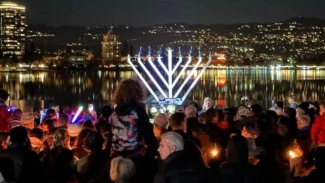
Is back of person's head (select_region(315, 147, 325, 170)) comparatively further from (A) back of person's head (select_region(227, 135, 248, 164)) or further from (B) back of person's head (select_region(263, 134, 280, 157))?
(B) back of person's head (select_region(263, 134, 280, 157))

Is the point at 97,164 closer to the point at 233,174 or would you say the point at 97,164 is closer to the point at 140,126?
the point at 140,126

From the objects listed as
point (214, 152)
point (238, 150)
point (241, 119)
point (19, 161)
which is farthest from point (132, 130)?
point (241, 119)

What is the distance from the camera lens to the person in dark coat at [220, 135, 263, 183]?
5.89m

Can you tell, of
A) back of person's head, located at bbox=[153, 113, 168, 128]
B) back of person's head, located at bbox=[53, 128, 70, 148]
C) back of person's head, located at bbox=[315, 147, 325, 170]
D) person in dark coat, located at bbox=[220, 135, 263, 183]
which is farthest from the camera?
back of person's head, located at bbox=[153, 113, 168, 128]

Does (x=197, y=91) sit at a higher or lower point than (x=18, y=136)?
lower

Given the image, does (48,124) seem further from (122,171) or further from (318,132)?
(122,171)

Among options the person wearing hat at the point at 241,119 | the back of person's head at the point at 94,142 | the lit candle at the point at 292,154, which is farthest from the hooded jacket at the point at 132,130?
the person wearing hat at the point at 241,119

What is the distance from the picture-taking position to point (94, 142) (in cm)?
692

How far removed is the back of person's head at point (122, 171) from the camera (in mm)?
5746

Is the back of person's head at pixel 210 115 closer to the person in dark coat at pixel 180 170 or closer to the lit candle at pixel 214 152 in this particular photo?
the lit candle at pixel 214 152

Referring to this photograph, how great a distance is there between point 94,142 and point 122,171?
1242 mm

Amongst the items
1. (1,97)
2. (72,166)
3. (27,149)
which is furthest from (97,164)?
(1,97)

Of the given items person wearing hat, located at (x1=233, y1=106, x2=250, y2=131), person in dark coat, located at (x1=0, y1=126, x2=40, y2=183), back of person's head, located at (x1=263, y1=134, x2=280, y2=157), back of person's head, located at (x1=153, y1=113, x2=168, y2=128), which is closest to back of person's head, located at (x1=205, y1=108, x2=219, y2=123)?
person wearing hat, located at (x1=233, y1=106, x2=250, y2=131)

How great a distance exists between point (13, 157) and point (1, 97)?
3781mm
